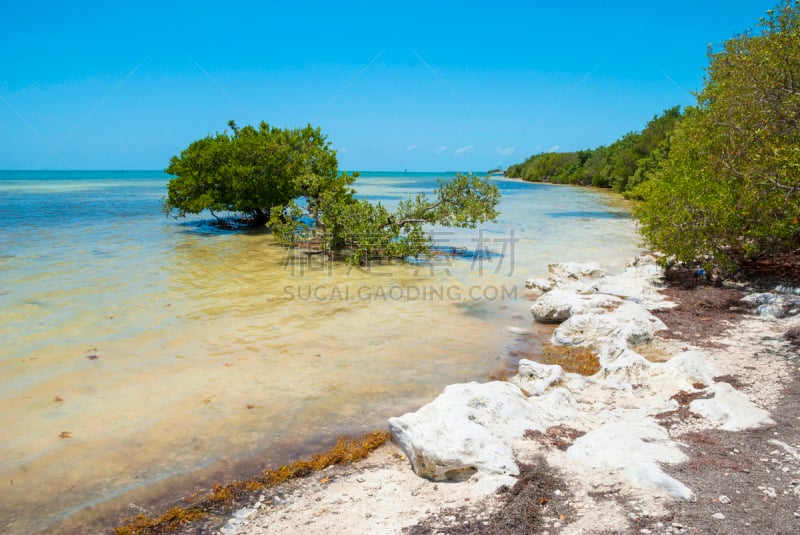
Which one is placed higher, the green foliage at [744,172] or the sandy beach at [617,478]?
the green foliage at [744,172]

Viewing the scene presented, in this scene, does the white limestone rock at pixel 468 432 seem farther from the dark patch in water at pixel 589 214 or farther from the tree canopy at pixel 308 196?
the dark patch in water at pixel 589 214

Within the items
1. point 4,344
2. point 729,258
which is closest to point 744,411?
point 729,258

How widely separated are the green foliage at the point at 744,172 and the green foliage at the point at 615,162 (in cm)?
1176

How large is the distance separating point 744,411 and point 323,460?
15.3 ft

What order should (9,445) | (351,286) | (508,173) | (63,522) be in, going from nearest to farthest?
1. (63,522)
2. (9,445)
3. (351,286)
4. (508,173)

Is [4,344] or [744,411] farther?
[4,344]

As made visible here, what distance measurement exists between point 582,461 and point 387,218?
50.1ft

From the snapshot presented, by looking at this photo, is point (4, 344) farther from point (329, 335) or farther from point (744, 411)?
point (744, 411)

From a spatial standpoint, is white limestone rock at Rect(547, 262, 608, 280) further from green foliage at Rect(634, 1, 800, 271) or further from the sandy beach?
the sandy beach

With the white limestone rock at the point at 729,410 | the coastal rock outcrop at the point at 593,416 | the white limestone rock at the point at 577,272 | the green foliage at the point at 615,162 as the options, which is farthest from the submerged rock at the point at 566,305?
the green foliage at the point at 615,162

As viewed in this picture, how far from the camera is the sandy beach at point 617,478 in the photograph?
3.99m

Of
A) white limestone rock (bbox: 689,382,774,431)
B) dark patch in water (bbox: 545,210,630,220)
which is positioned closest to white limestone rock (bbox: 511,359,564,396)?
white limestone rock (bbox: 689,382,774,431)

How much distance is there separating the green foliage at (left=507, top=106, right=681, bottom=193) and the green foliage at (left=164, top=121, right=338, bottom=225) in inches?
672

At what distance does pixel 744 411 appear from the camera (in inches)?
224
